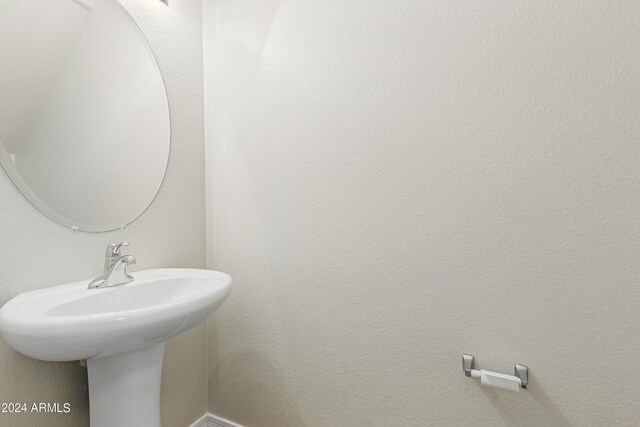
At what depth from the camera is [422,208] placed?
952mm

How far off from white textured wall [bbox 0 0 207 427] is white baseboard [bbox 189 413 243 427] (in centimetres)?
3

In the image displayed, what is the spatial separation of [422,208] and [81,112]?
107cm

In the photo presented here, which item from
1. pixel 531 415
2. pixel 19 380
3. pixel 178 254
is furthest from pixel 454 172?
pixel 19 380

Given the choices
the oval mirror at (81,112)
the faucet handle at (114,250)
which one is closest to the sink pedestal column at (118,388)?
the faucet handle at (114,250)

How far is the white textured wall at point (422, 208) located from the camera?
2.55 feet

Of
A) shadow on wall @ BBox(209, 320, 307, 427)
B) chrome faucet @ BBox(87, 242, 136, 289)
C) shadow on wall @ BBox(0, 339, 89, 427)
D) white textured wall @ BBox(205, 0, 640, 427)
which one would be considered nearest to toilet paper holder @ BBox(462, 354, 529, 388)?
white textured wall @ BBox(205, 0, 640, 427)

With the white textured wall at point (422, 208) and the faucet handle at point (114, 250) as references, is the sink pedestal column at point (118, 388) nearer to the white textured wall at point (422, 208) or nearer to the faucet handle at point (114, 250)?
the faucet handle at point (114, 250)

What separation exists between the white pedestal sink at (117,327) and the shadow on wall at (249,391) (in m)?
0.39

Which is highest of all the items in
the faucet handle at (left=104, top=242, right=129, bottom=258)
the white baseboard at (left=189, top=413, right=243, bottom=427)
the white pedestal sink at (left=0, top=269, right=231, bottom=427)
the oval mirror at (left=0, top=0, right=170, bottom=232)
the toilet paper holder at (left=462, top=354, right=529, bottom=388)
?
the oval mirror at (left=0, top=0, right=170, bottom=232)

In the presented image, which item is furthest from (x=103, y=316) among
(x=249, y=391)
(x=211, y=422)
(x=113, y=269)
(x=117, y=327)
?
(x=211, y=422)

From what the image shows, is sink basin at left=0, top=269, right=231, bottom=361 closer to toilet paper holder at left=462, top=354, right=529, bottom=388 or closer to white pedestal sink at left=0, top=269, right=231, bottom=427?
white pedestal sink at left=0, top=269, right=231, bottom=427

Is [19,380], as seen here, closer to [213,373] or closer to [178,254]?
[178,254]

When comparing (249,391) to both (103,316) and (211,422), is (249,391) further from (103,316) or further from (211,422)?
(103,316)

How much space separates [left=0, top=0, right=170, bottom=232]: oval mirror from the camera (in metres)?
0.82
